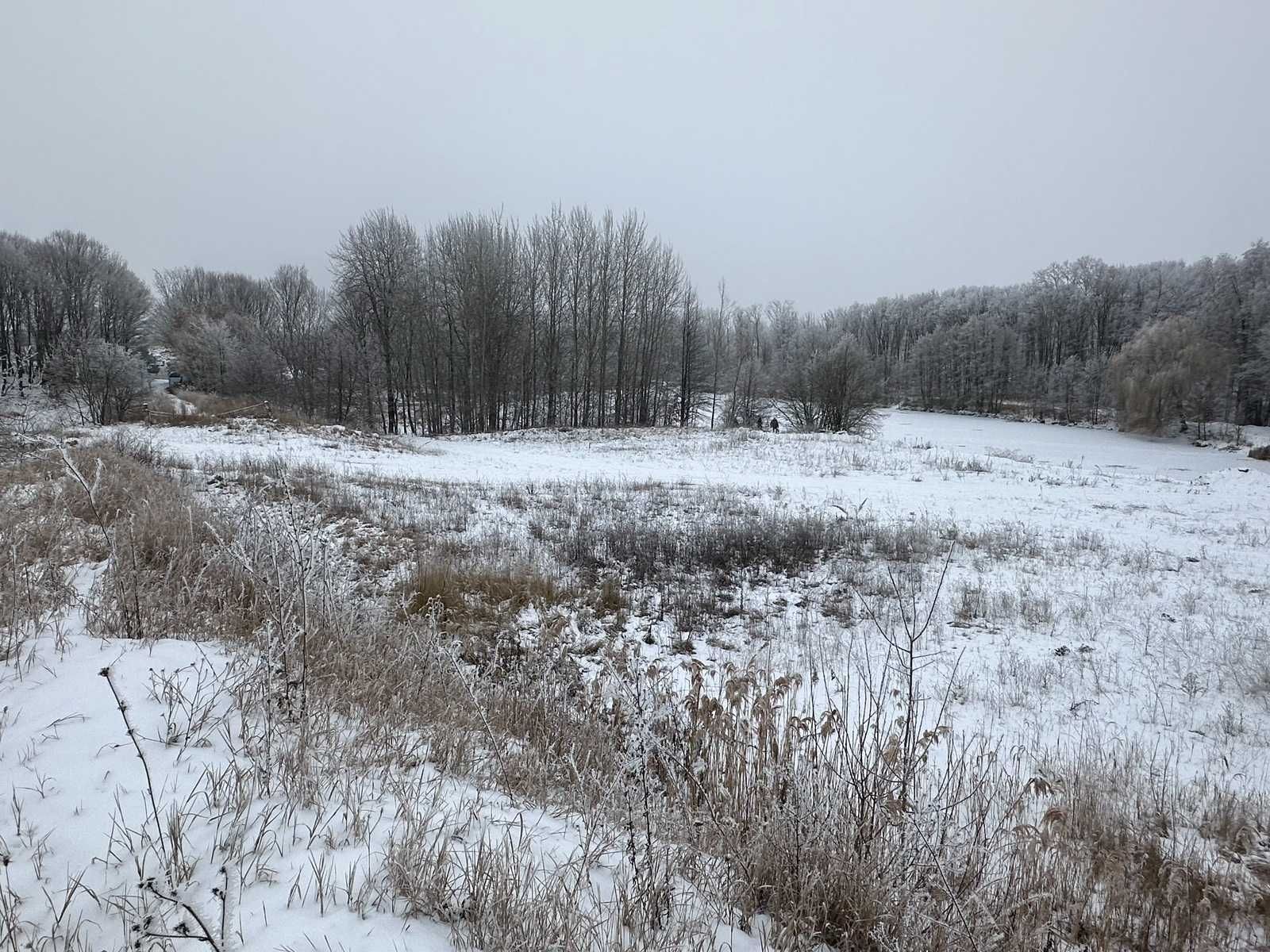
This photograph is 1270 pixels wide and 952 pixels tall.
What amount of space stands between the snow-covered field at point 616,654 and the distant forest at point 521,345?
18206mm

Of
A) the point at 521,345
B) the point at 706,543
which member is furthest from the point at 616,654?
the point at 521,345

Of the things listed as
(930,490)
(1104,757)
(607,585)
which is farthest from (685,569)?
(930,490)

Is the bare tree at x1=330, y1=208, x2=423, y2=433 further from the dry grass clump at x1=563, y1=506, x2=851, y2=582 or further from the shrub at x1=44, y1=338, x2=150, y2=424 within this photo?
the dry grass clump at x1=563, y1=506, x2=851, y2=582

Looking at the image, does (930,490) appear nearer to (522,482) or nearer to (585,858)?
(522,482)

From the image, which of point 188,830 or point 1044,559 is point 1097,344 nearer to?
point 1044,559

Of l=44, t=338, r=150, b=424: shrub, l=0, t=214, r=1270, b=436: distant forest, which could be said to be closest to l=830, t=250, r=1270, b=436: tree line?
l=0, t=214, r=1270, b=436: distant forest

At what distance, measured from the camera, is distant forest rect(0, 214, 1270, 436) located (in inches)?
1426

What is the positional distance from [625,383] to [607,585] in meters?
39.0

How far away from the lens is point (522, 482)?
53.2ft

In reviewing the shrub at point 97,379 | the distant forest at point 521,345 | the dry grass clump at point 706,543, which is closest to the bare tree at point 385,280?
the distant forest at point 521,345

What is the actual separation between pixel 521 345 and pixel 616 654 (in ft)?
129

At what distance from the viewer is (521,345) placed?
4144cm

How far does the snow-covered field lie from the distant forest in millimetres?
18206

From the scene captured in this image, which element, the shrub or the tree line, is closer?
the shrub
